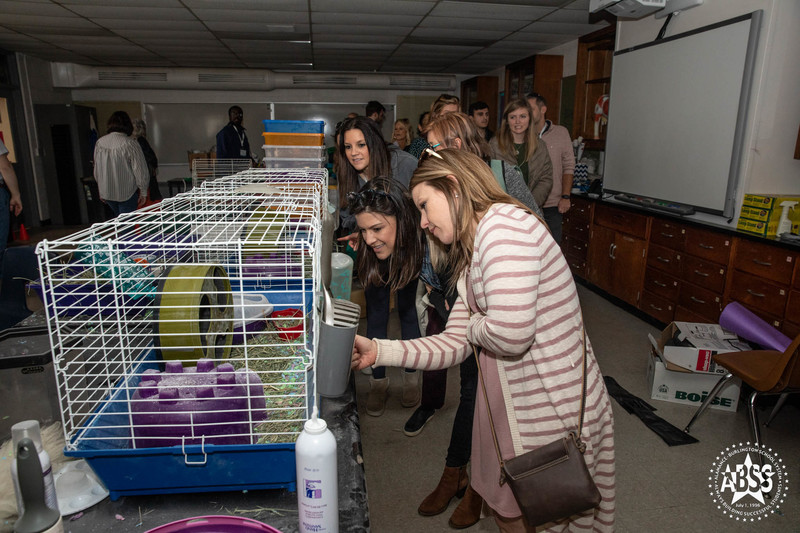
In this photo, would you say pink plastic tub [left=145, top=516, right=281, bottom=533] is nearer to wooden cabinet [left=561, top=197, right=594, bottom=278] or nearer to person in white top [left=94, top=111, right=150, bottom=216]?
wooden cabinet [left=561, top=197, right=594, bottom=278]

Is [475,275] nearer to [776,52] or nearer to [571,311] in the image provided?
[571,311]

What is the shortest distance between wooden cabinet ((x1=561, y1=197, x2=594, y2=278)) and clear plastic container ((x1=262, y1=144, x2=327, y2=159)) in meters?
2.53

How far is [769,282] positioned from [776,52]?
1430 millimetres

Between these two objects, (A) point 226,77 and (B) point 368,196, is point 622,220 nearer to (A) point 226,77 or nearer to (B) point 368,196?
(B) point 368,196

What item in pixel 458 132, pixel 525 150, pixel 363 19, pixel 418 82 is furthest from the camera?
pixel 418 82

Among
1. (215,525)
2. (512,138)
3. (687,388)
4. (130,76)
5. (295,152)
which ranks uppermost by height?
(130,76)

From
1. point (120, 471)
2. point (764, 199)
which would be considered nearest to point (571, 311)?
point (120, 471)

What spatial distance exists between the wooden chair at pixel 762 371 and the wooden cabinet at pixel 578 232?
98.4 inches

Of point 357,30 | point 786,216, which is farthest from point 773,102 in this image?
point 357,30

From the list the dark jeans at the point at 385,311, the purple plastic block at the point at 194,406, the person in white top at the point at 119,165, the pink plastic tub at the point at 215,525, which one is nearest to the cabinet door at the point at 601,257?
the dark jeans at the point at 385,311

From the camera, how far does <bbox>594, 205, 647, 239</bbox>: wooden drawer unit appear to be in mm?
4047

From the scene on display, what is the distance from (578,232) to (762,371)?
2.87 metres

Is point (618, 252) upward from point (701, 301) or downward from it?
upward

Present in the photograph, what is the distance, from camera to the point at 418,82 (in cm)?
976
